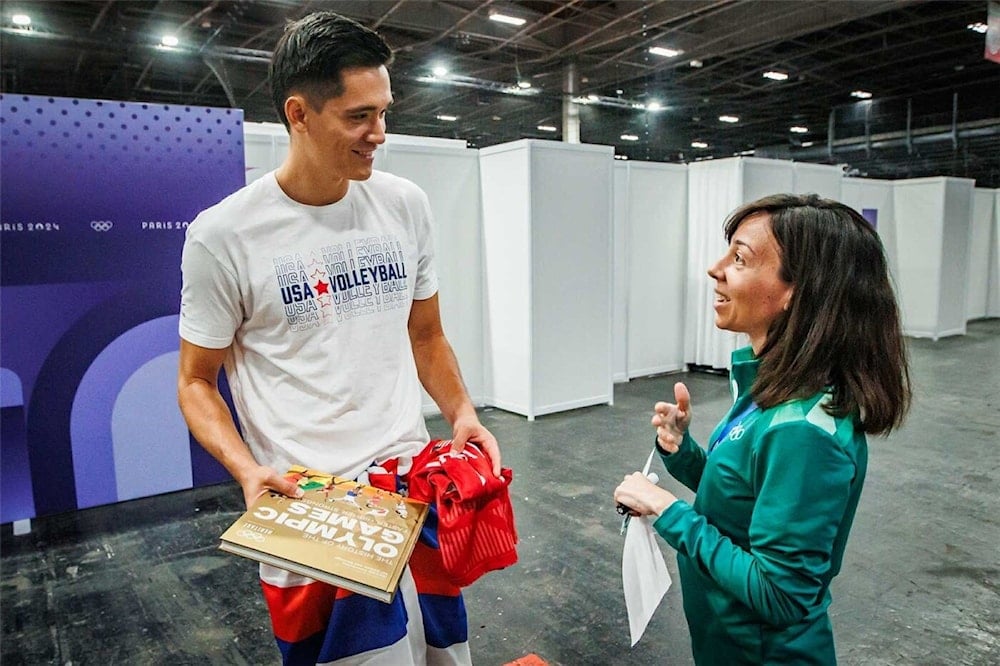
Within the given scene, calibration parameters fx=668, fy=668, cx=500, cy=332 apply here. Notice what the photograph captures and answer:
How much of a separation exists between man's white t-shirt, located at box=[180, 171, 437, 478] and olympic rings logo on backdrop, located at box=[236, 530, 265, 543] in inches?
9.2

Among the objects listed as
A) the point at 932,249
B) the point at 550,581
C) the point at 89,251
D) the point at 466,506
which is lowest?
the point at 550,581

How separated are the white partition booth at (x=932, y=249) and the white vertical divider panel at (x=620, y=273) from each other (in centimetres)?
514

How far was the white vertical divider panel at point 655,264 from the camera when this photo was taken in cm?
673

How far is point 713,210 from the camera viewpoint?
6824 millimetres

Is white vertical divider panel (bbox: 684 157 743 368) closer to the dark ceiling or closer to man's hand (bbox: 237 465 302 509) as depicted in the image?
the dark ceiling

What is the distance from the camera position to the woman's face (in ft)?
3.58

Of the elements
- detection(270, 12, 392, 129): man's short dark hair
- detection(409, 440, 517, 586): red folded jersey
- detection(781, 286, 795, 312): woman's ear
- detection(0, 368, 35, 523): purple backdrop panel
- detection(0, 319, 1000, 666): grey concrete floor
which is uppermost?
detection(270, 12, 392, 129): man's short dark hair

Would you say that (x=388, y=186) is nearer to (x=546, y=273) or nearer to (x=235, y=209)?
(x=235, y=209)

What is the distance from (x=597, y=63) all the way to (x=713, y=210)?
4092mm

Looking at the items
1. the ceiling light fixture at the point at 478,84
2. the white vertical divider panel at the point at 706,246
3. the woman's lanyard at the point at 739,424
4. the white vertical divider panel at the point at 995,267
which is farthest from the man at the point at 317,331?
the white vertical divider panel at the point at 995,267

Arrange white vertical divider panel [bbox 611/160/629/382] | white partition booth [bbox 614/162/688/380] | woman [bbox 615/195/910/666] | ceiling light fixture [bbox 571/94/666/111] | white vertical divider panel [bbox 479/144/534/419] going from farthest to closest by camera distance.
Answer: ceiling light fixture [bbox 571/94/666/111] → white partition booth [bbox 614/162/688/380] → white vertical divider panel [bbox 611/160/629/382] → white vertical divider panel [bbox 479/144/534/419] → woman [bbox 615/195/910/666]

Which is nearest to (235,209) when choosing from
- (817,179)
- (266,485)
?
(266,485)

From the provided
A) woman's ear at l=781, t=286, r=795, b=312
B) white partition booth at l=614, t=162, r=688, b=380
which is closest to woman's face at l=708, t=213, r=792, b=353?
woman's ear at l=781, t=286, r=795, b=312

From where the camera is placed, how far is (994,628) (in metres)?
2.48
